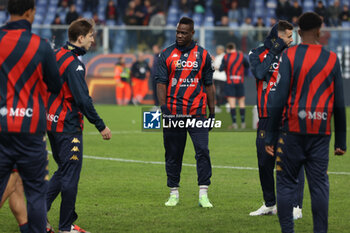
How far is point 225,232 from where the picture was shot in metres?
7.16

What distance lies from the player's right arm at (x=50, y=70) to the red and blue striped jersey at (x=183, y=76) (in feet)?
10.4

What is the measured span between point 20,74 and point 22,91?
0.13m

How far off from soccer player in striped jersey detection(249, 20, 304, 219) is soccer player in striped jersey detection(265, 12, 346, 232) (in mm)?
1633

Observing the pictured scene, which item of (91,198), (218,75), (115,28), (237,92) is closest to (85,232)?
(91,198)

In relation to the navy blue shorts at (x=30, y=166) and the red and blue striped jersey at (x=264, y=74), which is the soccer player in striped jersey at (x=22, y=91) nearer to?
the navy blue shorts at (x=30, y=166)

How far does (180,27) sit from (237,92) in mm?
11815

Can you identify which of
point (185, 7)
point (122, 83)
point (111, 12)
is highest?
point (185, 7)

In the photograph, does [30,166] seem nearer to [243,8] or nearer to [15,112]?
[15,112]

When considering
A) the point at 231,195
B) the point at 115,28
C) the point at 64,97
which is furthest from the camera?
the point at 115,28

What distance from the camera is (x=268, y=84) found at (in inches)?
311

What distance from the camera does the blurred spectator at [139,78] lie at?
26562 mm

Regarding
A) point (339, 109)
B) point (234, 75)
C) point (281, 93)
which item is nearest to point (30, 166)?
point (281, 93)

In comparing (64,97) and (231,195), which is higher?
(64,97)

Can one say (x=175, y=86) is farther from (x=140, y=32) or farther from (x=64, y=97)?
(x=140, y=32)
